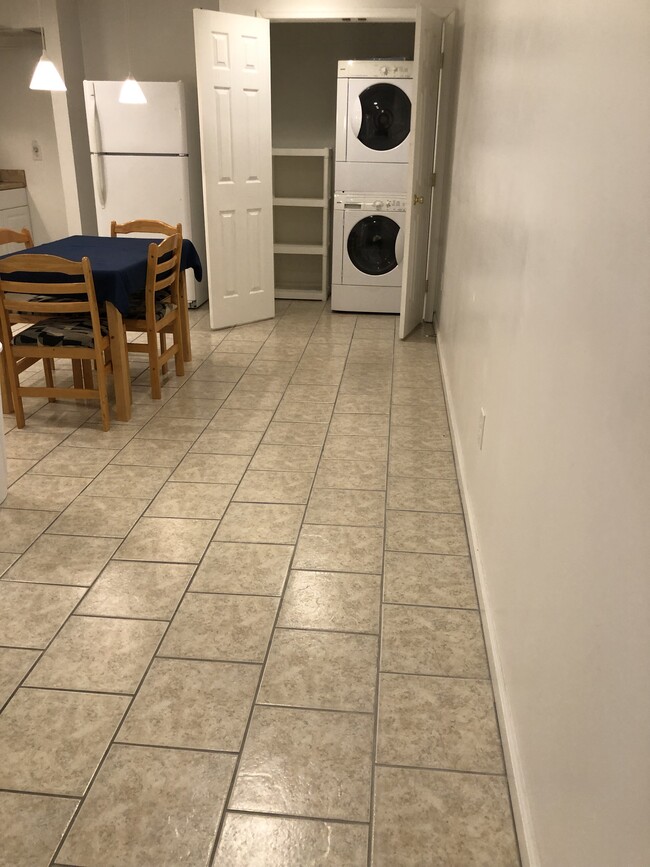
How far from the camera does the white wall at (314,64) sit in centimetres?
579

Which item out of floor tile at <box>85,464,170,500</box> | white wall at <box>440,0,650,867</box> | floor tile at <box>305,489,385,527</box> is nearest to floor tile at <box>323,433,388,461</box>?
floor tile at <box>305,489,385,527</box>

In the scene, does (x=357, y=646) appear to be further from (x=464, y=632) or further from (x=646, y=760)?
(x=646, y=760)

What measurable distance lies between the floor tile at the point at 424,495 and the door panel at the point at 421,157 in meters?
2.11

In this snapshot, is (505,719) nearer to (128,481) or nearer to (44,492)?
(128,481)

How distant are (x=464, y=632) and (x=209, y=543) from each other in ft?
3.10

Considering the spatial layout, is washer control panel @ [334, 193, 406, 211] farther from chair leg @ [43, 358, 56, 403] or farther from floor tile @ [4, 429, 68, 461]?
floor tile @ [4, 429, 68, 461]

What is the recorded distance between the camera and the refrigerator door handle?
17.3ft

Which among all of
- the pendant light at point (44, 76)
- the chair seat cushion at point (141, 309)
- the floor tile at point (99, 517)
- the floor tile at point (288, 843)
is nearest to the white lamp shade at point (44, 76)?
the pendant light at point (44, 76)

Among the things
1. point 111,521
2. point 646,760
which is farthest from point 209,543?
point 646,760

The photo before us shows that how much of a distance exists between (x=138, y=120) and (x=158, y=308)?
7.18ft

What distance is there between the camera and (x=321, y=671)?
1938mm

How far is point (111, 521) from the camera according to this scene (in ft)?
8.79

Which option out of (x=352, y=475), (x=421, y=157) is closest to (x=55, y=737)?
(x=352, y=475)

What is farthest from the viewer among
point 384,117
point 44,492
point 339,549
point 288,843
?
point 384,117
